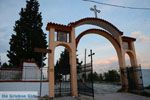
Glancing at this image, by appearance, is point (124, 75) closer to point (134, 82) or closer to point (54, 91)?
point (134, 82)

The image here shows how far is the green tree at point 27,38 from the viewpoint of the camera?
69.0 ft

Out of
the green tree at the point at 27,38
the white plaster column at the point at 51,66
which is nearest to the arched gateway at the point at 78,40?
the white plaster column at the point at 51,66

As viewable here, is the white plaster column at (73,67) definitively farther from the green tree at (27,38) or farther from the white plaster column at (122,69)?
the green tree at (27,38)

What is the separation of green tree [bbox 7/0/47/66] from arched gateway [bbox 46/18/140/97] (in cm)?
764

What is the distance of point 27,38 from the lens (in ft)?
71.3

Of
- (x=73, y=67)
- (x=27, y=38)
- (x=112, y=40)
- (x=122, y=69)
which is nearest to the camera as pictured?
(x=73, y=67)

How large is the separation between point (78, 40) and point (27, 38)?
9045mm

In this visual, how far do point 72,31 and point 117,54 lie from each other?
5.33 m

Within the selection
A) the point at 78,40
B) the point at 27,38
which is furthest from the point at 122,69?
the point at 27,38

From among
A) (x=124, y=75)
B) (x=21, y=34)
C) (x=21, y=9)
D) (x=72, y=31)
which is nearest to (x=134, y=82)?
(x=124, y=75)

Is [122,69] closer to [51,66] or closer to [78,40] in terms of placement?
[78,40]

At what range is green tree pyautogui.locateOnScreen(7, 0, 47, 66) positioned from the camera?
21.0 metres

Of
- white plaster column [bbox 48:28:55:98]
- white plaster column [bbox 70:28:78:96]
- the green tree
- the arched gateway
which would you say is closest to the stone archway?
the arched gateway

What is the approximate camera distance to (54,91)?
13.1 meters
